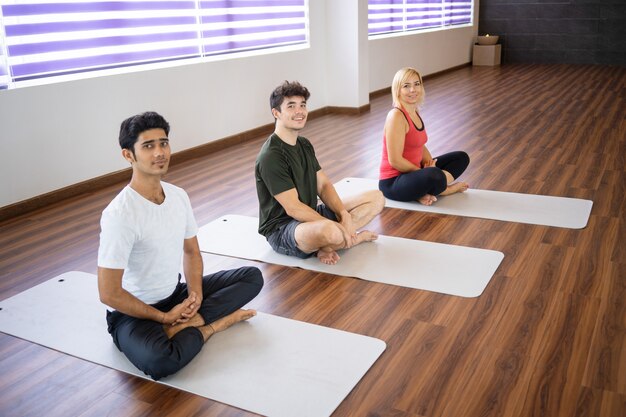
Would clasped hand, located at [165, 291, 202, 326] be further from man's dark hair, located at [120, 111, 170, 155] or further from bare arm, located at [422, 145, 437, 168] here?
bare arm, located at [422, 145, 437, 168]

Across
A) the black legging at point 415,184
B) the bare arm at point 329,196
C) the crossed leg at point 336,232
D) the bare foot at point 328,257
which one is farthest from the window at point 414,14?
the bare foot at point 328,257

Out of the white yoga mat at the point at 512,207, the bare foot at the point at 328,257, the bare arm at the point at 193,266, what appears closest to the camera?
the bare arm at the point at 193,266

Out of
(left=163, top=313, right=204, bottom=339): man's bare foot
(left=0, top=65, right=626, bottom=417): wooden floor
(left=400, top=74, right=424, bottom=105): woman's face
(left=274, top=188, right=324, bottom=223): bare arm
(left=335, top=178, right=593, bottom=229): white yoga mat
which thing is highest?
(left=400, top=74, right=424, bottom=105): woman's face

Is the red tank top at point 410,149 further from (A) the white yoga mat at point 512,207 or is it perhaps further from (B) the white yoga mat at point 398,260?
(B) the white yoga mat at point 398,260

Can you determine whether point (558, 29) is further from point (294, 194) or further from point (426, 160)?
point (294, 194)

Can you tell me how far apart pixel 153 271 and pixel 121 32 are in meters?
2.69

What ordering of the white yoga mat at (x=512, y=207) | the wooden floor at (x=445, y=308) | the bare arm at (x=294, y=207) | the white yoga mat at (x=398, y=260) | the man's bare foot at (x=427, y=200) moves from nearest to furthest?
the wooden floor at (x=445, y=308)
the white yoga mat at (x=398, y=260)
the bare arm at (x=294, y=207)
the white yoga mat at (x=512, y=207)
the man's bare foot at (x=427, y=200)

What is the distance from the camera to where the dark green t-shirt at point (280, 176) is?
262 centimetres

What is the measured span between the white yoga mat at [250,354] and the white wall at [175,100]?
1400 millimetres

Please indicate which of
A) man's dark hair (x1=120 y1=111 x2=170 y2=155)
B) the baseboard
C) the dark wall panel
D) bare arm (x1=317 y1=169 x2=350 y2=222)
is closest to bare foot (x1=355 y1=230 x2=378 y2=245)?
bare arm (x1=317 y1=169 x2=350 y2=222)

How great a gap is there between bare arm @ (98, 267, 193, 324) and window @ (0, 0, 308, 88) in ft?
7.20

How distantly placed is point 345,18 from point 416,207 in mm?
3419

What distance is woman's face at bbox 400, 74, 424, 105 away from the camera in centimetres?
330

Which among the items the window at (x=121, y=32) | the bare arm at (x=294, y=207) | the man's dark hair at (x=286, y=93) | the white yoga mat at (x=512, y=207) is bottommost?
the white yoga mat at (x=512, y=207)
